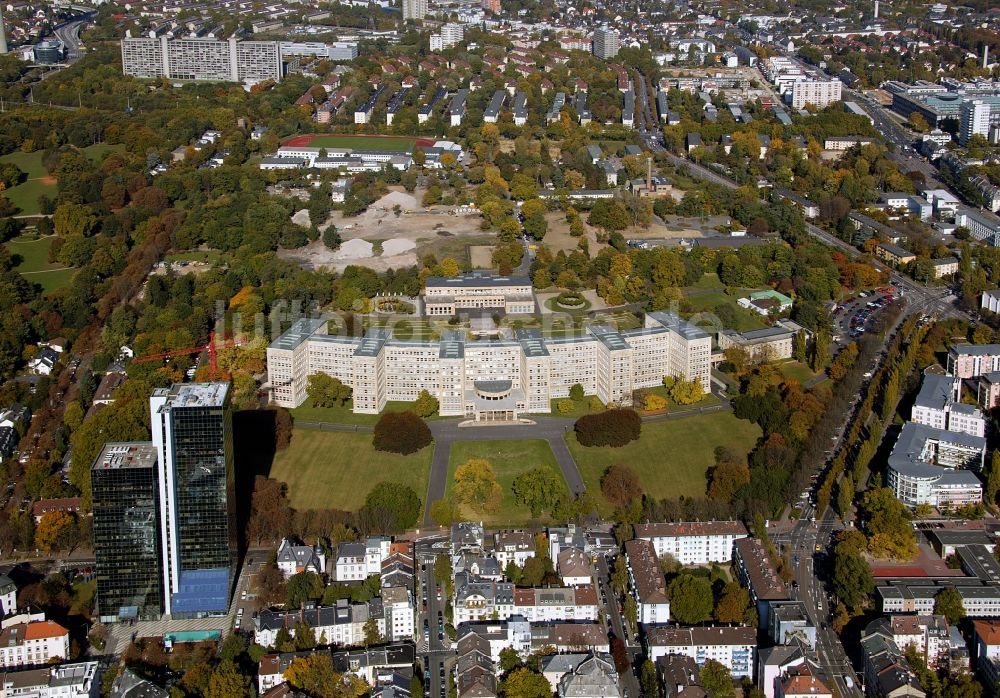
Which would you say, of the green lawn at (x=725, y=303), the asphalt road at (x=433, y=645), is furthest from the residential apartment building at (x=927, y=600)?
the green lawn at (x=725, y=303)

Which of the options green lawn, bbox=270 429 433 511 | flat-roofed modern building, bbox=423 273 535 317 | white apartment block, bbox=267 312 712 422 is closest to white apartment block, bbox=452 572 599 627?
green lawn, bbox=270 429 433 511

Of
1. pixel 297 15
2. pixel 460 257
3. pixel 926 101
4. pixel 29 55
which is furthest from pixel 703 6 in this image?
pixel 460 257

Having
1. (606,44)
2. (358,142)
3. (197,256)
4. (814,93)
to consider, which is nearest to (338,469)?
(197,256)

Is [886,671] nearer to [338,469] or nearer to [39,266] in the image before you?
[338,469]

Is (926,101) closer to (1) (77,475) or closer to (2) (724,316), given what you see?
(2) (724,316)

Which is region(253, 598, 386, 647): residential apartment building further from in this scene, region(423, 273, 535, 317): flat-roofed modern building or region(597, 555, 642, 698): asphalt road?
region(423, 273, 535, 317): flat-roofed modern building
